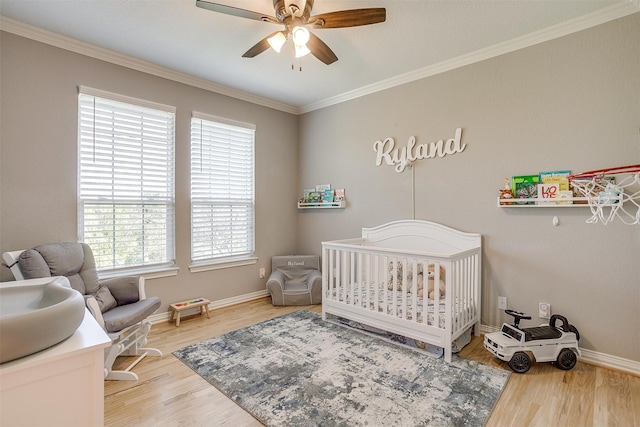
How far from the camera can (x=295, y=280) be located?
4023 millimetres

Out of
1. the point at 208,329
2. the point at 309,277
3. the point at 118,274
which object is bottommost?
the point at 208,329

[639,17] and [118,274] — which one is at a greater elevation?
[639,17]

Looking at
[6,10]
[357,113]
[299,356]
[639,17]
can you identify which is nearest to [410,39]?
[357,113]

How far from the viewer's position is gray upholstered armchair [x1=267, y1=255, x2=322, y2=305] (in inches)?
146

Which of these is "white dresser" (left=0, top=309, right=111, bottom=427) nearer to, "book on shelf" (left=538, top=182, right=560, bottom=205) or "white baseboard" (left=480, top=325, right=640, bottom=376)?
"book on shelf" (left=538, top=182, right=560, bottom=205)

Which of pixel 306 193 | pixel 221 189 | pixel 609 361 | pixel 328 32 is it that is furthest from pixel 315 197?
pixel 609 361

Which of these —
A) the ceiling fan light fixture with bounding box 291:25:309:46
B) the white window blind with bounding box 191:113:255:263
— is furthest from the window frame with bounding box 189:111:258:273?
the ceiling fan light fixture with bounding box 291:25:309:46

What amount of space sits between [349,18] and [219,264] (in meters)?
2.86

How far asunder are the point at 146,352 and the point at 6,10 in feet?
9.02

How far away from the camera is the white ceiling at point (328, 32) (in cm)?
218

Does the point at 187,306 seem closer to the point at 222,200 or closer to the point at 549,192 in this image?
the point at 222,200

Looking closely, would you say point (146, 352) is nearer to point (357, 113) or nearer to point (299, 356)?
point (299, 356)

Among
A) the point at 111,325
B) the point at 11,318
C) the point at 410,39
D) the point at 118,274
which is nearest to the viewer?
the point at 11,318

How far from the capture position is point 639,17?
2.14 m
